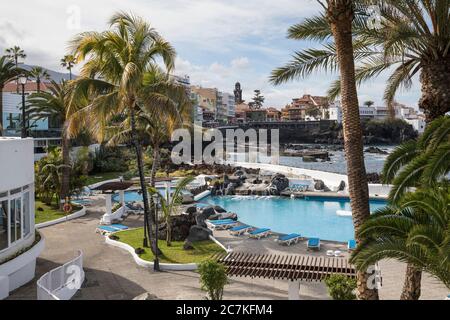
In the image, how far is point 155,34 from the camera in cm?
1602

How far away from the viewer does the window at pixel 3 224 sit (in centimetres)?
1240

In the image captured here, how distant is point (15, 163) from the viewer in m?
12.7

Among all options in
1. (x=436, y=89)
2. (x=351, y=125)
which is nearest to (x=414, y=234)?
(x=351, y=125)

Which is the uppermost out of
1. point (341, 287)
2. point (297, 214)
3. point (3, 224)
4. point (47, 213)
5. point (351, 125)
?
point (351, 125)

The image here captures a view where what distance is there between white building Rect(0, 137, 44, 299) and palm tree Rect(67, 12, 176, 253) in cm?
289

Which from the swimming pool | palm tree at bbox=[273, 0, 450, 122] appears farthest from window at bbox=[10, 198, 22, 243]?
the swimming pool

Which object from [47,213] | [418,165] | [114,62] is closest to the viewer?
[418,165]

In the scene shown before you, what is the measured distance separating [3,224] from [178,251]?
259 inches

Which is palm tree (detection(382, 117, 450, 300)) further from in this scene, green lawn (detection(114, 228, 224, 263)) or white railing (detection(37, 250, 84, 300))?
white railing (detection(37, 250, 84, 300))

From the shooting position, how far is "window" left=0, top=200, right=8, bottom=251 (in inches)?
488

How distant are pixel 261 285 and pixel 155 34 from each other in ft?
32.5

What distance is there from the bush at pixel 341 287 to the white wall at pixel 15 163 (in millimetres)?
9378

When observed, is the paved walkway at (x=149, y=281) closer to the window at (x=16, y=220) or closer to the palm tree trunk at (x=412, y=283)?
the window at (x=16, y=220)

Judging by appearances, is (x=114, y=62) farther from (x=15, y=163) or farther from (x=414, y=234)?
(x=414, y=234)
